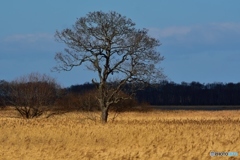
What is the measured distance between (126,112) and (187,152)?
119 ft

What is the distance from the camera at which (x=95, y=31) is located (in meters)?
32.1

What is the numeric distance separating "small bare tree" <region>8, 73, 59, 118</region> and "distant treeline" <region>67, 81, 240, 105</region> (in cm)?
7131

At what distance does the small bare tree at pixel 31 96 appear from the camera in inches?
1719

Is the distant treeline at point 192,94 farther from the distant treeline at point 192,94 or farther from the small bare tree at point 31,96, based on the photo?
the small bare tree at point 31,96

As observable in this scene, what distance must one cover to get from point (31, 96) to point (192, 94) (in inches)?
3446

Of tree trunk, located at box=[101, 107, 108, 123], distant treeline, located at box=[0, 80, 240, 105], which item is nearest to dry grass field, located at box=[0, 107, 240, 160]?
tree trunk, located at box=[101, 107, 108, 123]

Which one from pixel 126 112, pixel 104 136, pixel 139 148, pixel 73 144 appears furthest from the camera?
pixel 126 112

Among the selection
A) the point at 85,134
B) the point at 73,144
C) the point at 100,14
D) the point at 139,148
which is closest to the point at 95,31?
the point at 100,14

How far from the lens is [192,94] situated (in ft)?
420

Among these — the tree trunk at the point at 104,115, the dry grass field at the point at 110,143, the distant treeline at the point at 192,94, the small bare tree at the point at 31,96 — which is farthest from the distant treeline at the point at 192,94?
the dry grass field at the point at 110,143

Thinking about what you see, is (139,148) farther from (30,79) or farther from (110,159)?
(30,79)

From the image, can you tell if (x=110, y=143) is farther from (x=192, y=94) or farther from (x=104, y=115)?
(x=192, y=94)

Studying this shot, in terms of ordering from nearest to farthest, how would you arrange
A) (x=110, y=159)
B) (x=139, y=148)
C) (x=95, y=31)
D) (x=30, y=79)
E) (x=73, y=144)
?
(x=110, y=159) → (x=139, y=148) → (x=73, y=144) → (x=95, y=31) → (x=30, y=79)

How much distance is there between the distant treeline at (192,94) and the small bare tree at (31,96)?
71.3m
